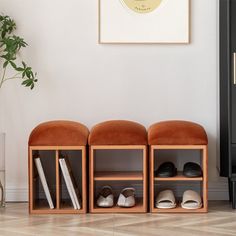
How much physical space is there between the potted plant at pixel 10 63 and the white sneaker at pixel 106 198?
0.62m

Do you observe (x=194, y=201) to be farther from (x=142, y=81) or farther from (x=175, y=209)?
(x=142, y=81)

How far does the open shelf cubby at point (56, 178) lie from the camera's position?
3.94 metres

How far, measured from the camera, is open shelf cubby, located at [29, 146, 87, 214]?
12.9 ft

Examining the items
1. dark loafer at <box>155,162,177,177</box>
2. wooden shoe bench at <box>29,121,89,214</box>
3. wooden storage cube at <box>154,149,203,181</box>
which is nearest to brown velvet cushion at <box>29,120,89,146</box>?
wooden shoe bench at <box>29,121,89,214</box>

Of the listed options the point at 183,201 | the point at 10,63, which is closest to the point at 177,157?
the point at 183,201

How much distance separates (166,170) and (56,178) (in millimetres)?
676

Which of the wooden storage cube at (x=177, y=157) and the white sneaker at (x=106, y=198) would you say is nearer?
the white sneaker at (x=106, y=198)

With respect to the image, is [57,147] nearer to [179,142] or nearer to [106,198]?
[106,198]

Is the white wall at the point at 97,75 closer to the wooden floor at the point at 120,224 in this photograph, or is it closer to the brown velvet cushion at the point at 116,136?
the brown velvet cushion at the point at 116,136

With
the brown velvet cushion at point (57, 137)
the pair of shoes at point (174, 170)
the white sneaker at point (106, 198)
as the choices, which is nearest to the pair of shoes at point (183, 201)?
the pair of shoes at point (174, 170)

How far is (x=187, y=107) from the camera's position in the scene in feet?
14.2

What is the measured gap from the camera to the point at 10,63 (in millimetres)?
4227

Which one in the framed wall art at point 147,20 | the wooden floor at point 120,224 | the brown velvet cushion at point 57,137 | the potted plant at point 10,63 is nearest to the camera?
the wooden floor at point 120,224

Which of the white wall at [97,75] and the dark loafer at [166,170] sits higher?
the white wall at [97,75]
